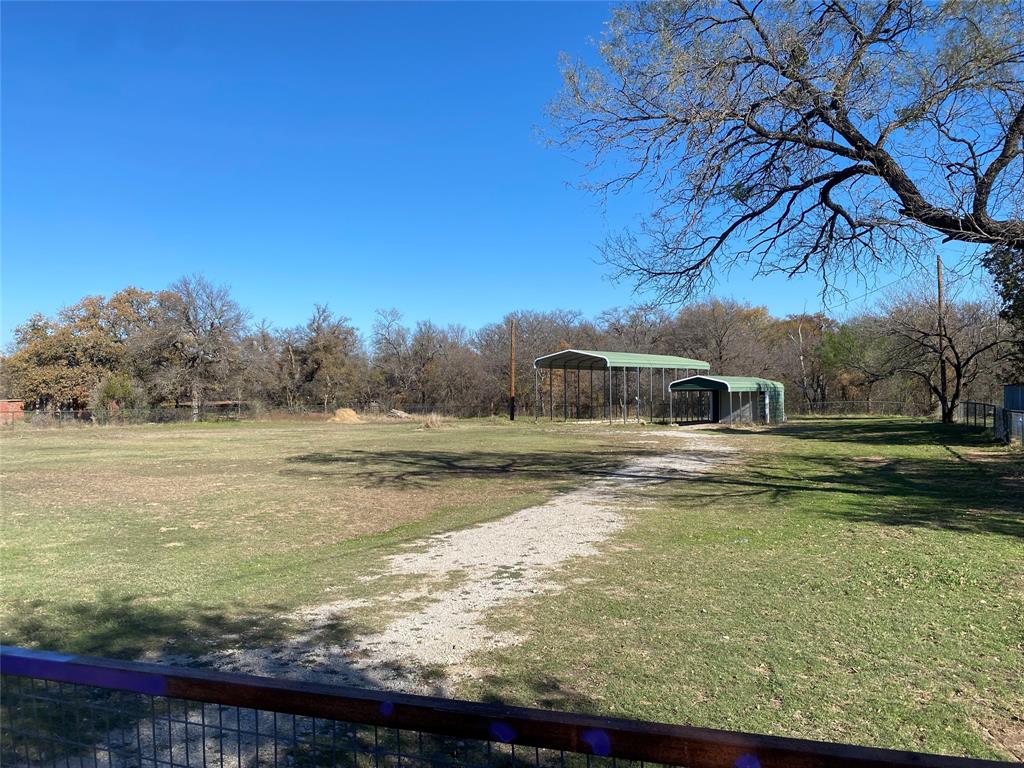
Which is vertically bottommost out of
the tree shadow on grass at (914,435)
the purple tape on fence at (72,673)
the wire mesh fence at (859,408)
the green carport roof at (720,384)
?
the tree shadow on grass at (914,435)

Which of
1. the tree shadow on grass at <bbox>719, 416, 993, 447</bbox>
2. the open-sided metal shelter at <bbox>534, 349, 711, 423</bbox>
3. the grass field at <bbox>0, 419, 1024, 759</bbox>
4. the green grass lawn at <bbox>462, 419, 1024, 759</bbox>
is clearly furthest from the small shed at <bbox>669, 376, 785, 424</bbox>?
the green grass lawn at <bbox>462, 419, 1024, 759</bbox>

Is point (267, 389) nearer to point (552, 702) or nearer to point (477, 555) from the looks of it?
point (477, 555)

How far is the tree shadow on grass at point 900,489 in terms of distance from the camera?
10555 mm

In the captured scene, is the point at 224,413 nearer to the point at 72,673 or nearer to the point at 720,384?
the point at 720,384

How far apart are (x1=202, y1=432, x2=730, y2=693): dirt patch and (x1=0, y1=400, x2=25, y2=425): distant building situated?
5072cm

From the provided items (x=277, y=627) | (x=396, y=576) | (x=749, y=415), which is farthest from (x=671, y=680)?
(x=749, y=415)

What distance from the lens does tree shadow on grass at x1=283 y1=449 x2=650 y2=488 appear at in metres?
17.5

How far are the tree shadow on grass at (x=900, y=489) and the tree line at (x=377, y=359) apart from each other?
2391cm

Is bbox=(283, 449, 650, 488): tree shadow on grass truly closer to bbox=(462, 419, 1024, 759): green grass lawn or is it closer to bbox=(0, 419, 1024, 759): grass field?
bbox=(0, 419, 1024, 759): grass field

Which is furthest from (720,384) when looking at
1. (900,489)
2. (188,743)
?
(188,743)

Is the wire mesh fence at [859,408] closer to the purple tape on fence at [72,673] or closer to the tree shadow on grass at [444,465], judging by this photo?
the tree shadow on grass at [444,465]

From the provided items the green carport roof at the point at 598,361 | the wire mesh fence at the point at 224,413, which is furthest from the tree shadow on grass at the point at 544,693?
the wire mesh fence at the point at 224,413

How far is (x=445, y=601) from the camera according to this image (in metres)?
6.50

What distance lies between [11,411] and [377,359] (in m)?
30.2
